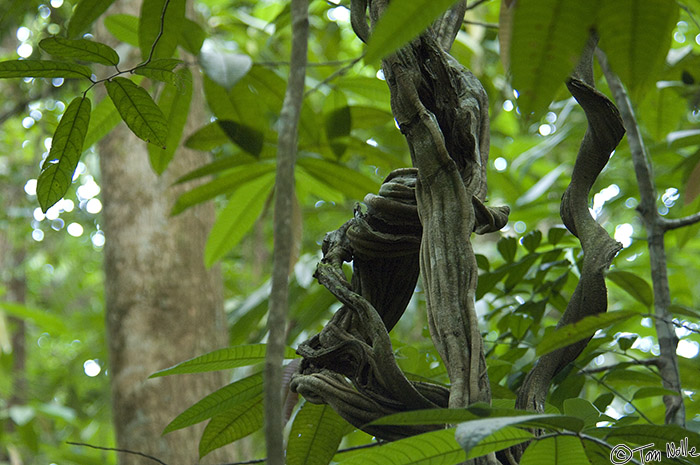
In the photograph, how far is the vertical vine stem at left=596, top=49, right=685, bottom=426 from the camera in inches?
25.6

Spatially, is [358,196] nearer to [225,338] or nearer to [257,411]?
[257,411]

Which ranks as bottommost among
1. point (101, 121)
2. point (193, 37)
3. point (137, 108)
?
point (137, 108)

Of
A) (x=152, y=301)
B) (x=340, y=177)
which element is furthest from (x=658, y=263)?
(x=152, y=301)

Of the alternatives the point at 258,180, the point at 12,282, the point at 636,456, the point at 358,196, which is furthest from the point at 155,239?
the point at 12,282

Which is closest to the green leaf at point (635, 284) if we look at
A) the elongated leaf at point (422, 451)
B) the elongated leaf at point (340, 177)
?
the elongated leaf at point (340, 177)

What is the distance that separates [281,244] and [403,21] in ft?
0.40

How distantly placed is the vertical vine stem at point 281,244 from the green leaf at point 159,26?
237 mm

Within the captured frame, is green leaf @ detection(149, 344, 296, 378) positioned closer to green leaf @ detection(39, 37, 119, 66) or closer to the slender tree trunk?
green leaf @ detection(39, 37, 119, 66)

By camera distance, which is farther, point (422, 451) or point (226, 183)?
point (226, 183)

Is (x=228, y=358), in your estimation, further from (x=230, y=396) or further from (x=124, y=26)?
(x=124, y=26)

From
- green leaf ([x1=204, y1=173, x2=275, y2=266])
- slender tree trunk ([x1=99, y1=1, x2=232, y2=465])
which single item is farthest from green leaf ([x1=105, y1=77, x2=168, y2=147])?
slender tree trunk ([x1=99, y1=1, x2=232, y2=465])

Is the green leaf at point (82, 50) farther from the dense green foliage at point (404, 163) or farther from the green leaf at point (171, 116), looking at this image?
the green leaf at point (171, 116)

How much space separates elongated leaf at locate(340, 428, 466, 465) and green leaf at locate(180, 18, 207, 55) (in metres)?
0.56

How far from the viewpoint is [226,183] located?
1046 mm
